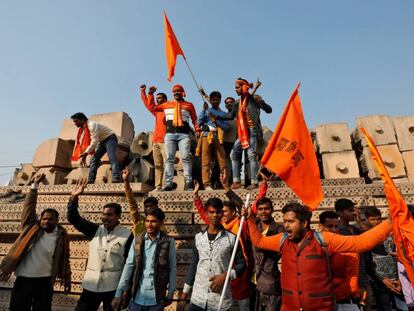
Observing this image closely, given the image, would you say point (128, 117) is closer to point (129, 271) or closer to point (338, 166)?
point (338, 166)

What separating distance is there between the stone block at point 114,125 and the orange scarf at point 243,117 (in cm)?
378

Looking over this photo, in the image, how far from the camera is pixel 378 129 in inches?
270

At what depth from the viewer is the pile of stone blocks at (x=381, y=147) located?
634 cm

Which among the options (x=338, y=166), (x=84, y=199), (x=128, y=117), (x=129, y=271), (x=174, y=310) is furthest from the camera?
(x=128, y=117)

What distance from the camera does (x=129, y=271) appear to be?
2848 mm

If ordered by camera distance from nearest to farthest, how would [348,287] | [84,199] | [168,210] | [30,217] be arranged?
[348,287] < [30,217] < [168,210] < [84,199]

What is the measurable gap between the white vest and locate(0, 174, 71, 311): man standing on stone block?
507 mm

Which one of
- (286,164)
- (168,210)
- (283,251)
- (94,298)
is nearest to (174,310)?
(94,298)

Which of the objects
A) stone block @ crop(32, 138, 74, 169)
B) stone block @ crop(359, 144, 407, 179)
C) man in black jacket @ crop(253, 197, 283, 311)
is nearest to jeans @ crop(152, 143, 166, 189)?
man in black jacket @ crop(253, 197, 283, 311)

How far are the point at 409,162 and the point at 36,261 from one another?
6.98 m

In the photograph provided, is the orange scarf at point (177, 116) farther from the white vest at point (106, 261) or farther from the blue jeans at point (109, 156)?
the white vest at point (106, 261)

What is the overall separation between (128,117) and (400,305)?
7672mm

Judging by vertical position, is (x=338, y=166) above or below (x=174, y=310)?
above

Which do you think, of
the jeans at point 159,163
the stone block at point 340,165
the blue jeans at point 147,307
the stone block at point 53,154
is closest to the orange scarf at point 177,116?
the jeans at point 159,163
